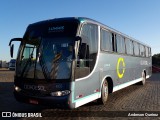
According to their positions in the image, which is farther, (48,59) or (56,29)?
(56,29)

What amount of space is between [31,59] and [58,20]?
5.27ft

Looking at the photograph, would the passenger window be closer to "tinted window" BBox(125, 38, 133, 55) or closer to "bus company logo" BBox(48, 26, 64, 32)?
"bus company logo" BBox(48, 26, 64, 32)

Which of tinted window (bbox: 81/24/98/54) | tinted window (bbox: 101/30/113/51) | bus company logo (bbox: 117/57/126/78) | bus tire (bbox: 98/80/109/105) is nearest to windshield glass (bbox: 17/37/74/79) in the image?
tinted window (bbox: 81/24/98/54)

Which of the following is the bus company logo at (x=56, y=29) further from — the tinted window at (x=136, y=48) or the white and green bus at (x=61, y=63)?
the tinted window at (x=136, y=48)

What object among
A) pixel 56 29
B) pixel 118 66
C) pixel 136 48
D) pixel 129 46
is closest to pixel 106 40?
pixel 118 66

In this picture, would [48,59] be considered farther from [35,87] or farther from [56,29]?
[56,29]

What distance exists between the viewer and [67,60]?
23.4 feet

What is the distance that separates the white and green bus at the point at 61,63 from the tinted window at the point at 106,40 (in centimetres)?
13

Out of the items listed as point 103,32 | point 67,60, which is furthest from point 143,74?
point 67,60

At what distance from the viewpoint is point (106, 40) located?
9.94 metres

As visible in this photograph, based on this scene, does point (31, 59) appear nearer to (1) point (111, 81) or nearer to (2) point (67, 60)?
(2) point (67, 60)

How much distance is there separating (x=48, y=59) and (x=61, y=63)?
453 millimetres

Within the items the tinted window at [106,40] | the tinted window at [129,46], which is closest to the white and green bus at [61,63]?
the tinted window at [106,40]

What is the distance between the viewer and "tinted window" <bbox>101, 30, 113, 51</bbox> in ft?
31.2
